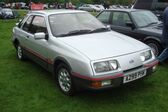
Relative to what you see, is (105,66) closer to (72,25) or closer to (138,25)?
(72,25)

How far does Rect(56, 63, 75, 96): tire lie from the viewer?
490cm

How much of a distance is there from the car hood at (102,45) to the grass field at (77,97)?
71cm

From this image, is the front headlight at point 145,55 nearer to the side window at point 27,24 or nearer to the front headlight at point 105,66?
the front headlight at point 105,66

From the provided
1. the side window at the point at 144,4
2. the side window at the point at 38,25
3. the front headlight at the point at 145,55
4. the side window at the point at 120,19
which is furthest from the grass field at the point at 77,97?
the side window at the point at 144,4

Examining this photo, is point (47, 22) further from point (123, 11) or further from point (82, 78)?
point (123, 11)

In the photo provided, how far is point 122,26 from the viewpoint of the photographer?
27.2 feet

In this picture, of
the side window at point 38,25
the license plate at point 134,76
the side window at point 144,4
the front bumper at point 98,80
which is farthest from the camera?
the side window at point 144,4

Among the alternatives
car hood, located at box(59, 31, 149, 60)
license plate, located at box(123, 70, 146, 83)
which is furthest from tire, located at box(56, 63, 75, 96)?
license plate, located at box(123, 70, 146, 83)

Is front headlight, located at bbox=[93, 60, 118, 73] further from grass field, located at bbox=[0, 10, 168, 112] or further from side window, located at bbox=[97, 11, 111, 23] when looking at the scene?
side window, located at bbox=[97, 11, 111, 23]

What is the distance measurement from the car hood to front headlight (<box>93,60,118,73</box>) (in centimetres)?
11

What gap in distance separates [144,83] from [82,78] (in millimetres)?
1804

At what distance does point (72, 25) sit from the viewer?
18.9ft

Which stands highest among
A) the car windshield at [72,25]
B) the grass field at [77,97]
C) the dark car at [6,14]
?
the car windshield at [72,25]

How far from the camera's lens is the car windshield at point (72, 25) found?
5.59 m
